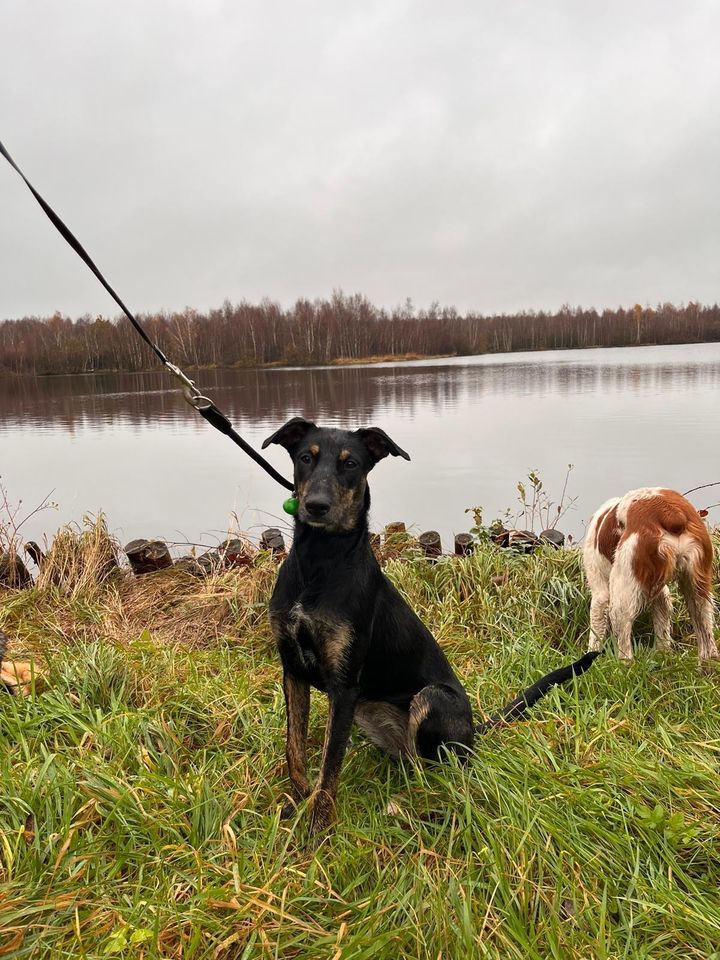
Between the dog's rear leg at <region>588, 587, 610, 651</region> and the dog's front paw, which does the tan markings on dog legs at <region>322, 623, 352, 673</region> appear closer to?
the dog's front paw

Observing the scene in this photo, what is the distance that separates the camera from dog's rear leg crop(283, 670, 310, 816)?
2408 mm

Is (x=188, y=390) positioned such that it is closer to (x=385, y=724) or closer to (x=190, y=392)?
(x=190, y=392)

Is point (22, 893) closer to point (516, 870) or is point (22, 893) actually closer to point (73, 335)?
point (516, 870)

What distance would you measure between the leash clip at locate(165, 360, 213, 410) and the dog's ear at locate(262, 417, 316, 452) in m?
0.41

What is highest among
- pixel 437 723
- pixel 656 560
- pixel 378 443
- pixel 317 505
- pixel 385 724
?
pixel 378 443

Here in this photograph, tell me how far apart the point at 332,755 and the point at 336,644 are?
46cm

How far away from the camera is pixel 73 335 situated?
25.9 m

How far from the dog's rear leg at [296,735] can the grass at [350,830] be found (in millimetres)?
145

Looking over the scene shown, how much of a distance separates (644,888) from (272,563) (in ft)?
12.1

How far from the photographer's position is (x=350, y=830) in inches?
88.7

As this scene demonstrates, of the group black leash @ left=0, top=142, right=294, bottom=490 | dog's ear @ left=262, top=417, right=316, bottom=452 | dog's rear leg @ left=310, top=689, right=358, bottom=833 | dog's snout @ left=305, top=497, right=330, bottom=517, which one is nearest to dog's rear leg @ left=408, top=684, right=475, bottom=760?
dog's rear leg @ left=310, top=689, right=358, bottom=833

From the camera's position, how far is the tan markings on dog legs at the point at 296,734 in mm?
2408

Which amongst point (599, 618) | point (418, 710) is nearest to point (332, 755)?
point (418, 710)

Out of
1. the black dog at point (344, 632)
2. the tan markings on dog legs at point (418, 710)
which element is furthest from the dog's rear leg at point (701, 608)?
the tan markings on dog legs at point (418, 710)
